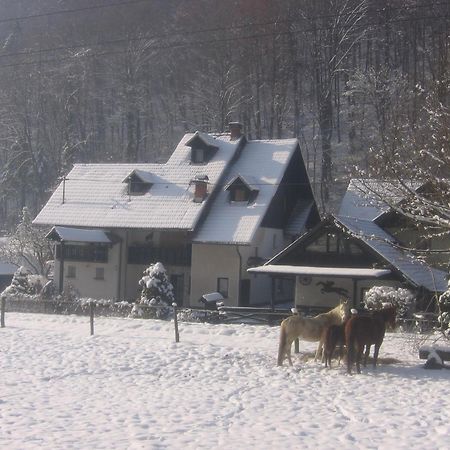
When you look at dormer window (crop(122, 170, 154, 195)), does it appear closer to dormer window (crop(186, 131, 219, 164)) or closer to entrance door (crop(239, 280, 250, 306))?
dormer window (crop(186, 131, 219, 164))

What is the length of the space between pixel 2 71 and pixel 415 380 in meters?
63.1

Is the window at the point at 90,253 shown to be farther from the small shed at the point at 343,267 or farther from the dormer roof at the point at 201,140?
the small shed at the point at 343,267

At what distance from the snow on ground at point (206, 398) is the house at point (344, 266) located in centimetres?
830

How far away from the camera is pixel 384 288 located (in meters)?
27.4

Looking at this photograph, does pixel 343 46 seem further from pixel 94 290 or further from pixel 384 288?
pixel 384 288

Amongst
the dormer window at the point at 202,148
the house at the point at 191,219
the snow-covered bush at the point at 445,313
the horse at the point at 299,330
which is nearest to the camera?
the horse at the point at 299,330

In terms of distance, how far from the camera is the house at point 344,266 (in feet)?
95.9

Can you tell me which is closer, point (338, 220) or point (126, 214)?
point (338, 220)

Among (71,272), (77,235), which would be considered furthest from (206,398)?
(71,272)

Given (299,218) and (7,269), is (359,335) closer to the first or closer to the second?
(299,218)

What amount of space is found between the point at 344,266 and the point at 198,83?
1577 inches

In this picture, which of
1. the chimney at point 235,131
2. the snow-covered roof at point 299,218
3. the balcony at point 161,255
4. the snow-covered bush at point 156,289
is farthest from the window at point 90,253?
the snow-covered roof at point 299,218

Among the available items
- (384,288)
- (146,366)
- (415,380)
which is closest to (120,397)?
(146,366)

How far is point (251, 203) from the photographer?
38062mm
